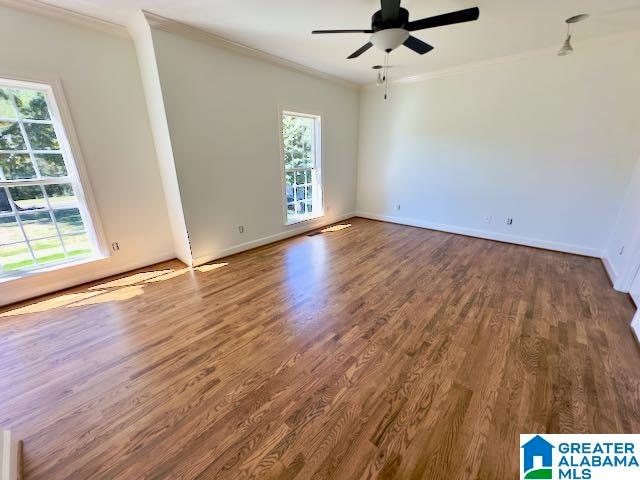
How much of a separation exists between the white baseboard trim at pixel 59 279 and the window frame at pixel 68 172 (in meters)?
0.05

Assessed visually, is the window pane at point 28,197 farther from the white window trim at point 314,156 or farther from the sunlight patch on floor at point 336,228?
the sunlight patch on floor at point 336,228

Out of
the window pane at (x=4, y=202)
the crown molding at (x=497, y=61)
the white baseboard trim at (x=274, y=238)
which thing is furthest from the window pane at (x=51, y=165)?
the crown molding at (x=497, y=61)

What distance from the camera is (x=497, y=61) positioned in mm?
3732

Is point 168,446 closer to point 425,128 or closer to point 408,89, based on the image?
point 425,128

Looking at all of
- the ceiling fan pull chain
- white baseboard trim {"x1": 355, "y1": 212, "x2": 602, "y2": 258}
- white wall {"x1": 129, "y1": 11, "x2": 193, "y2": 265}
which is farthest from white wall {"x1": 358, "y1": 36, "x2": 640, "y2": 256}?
white wall {"x1": 129, "y1": 11, "x2": 193, "y2": 265}

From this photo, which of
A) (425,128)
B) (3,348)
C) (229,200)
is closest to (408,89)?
(425,128)

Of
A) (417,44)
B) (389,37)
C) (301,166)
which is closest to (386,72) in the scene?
(301,166)

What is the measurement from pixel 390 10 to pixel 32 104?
3299mm

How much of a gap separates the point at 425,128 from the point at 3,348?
230 inches

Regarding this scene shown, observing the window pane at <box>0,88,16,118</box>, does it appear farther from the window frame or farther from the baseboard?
the baseboard

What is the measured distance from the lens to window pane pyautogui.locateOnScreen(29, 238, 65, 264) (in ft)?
8.73

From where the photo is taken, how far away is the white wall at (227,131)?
2871 millimetres

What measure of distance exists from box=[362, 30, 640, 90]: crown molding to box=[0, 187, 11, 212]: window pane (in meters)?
5.40

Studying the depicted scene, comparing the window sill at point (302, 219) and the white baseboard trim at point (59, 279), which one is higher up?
the window sill at point (302, 219)
